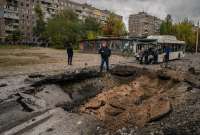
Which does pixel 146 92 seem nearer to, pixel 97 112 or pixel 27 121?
pixel 97 112

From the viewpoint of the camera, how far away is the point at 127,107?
34.9 ft

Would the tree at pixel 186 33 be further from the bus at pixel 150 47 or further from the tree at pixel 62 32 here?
the bus at pixel 150 47

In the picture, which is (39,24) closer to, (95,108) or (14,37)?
(14,37)

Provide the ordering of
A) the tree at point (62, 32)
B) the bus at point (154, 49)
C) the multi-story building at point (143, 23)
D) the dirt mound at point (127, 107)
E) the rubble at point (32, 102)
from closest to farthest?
the dirt mound at point (127, 107) → the rubble at point (32, 102) → the bus at point (154, 49) → the tree at point (62, 32) → the multi-story building at point (143, 23)

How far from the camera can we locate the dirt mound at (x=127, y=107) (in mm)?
9055

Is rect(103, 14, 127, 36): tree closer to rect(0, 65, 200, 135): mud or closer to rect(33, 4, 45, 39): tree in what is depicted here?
rect(33, 4, 45, 39): tree

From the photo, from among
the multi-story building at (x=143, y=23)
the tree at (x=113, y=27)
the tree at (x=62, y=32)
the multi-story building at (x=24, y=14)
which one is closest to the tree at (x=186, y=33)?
the tree at (x=113, y=27)

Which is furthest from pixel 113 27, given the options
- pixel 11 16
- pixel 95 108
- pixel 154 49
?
pixel 95 108

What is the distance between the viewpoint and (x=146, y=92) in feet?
45.2

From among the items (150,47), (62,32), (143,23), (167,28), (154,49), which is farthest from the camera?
(143,23)

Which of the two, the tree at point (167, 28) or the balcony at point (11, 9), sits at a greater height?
the balcony at point (11, 9)

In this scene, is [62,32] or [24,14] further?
[24,14]

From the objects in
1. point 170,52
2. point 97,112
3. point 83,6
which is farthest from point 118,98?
point 83,6

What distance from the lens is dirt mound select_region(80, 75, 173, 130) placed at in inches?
357
